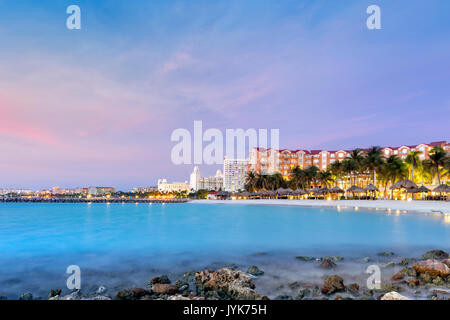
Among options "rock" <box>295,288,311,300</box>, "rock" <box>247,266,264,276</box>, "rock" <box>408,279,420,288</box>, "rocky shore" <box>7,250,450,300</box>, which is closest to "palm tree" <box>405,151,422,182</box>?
"rocky shore" <box>7,250,450,300</box>

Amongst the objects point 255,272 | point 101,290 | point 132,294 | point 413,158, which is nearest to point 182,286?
point 132,294

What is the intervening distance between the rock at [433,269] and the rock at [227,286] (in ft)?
17.9

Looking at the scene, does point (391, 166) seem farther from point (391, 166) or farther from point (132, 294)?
point (132, 294)

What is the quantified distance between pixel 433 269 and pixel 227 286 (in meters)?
6.47

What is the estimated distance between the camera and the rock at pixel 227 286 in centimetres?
722

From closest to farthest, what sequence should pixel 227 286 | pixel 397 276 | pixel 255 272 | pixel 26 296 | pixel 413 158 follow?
pixel 227 286 < pixel 26 296 < pixel 397 276 < pixel 255 272 < pixel 413 158

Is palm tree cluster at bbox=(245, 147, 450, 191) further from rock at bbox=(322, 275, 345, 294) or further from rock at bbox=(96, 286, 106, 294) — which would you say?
rock at bbox=(96, 286, 106, 294)

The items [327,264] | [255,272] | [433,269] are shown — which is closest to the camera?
[433,269]

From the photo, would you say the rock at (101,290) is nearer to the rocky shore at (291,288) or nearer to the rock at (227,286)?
the rocky shore at (291,288)

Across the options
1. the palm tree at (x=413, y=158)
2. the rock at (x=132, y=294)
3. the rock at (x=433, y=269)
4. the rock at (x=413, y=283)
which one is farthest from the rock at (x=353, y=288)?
the palm tree at (x=413, y=158)

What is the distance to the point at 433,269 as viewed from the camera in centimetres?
834
